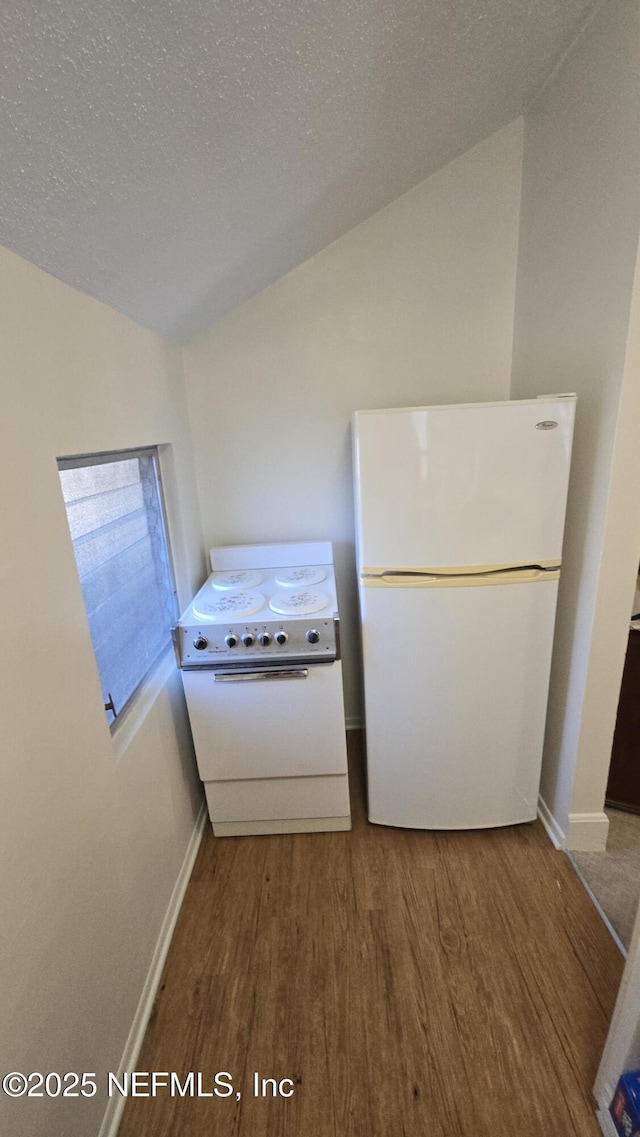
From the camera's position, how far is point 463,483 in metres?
1.51

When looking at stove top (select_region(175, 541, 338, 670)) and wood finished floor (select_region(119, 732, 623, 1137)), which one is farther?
stove top (select_region(175, 541, 338, 670))

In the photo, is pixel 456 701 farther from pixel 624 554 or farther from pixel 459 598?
pixel 624 554

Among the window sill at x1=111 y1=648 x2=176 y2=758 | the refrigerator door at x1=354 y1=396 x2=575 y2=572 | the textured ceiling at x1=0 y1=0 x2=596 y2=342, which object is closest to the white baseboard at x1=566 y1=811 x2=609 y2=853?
the refrigerator door at x1=354 y1=396 x2=575 y2=572

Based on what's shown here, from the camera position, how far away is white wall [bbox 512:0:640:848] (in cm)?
128

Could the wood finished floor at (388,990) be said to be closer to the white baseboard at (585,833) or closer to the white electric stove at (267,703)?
the white baseboard at (585,833)

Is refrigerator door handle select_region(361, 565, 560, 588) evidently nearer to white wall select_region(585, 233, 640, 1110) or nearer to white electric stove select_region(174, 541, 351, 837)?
white wall select_region(585, 233, 640, 1110)

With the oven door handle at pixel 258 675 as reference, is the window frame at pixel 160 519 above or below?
above

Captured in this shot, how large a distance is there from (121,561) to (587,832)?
1809 mm

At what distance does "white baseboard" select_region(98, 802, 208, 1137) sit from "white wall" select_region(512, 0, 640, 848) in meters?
1.33

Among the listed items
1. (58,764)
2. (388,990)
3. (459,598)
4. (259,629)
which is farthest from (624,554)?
(58,764)

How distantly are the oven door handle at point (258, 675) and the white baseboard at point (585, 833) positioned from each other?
1066mm

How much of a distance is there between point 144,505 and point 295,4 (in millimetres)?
1365

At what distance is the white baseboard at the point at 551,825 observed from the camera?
1.79 meters

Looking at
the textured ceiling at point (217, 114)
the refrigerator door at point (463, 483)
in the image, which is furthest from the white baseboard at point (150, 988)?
the textured ceiling at point (217, 114)
